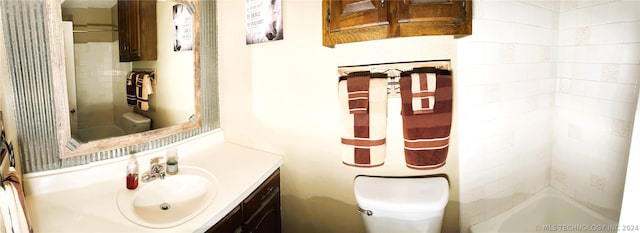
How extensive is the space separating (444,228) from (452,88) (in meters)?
0.68

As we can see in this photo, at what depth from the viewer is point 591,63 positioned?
1180mm

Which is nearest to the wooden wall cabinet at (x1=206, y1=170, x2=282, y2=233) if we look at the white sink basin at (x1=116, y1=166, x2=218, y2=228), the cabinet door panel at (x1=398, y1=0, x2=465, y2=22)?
the white sink basin at (x1=116, y1=166, x2=218, y2=228)

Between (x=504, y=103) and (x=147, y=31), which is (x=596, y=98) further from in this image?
(x=147, y=31)

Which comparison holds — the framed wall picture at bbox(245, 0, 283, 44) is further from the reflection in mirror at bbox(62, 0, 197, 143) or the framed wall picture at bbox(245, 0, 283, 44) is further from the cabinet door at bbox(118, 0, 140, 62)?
the cabinet door at bbox(118, 0, 140, 62)

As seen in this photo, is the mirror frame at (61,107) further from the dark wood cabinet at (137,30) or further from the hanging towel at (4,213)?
the hanging towel at (4,213)

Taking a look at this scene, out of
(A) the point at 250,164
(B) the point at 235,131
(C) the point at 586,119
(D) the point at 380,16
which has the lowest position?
(A) the point at 250,164

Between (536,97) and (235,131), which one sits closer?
(536,97)

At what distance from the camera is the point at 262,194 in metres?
1.22

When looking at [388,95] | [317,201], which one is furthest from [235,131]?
[388,95]

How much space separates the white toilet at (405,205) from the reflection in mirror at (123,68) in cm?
109

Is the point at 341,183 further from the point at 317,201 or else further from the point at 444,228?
the point at 444,228

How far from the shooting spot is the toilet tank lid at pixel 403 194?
3.54 feet

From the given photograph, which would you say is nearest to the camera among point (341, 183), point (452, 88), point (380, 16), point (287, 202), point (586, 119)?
point (380, 16)

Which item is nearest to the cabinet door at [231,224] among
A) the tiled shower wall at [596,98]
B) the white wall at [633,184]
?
the white wall at [633,184]
